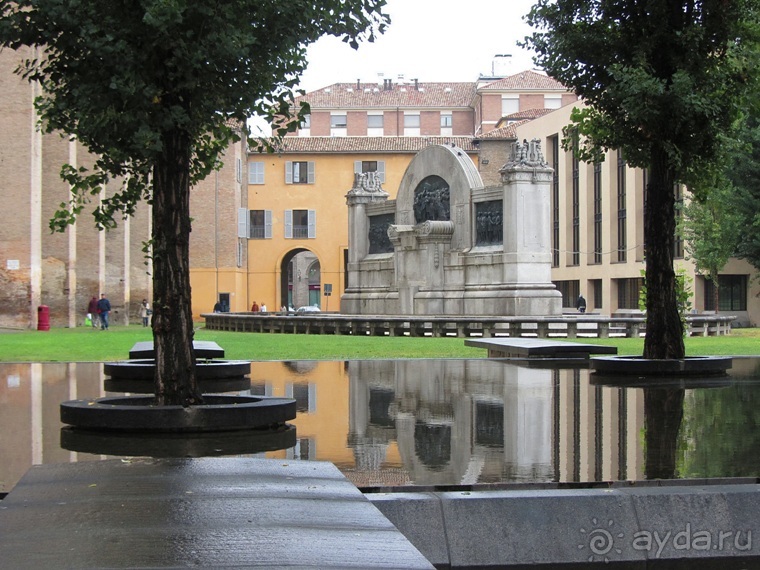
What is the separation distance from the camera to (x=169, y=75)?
7.86 metres

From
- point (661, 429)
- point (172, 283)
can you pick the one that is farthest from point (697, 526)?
point (172, 283)

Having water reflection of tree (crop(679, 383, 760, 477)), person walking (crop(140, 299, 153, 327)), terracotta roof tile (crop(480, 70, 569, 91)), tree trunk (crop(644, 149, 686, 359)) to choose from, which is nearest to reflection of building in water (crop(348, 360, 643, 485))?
water reflection of tree (crop(679, 383, 760, 477))

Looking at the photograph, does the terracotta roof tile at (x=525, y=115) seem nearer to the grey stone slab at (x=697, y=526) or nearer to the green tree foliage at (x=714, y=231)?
the green tree foliage at (x=714, y=231)

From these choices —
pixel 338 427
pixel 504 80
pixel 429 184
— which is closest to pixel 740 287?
pixel 429 184

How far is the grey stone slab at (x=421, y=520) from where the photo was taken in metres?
5.42

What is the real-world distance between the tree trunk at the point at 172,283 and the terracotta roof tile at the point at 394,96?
80.6m

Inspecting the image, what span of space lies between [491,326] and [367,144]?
1609 inches

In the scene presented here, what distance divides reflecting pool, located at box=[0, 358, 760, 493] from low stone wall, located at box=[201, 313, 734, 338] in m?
14.6

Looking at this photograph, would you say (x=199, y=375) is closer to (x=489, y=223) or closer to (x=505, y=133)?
(x=489, y=223)

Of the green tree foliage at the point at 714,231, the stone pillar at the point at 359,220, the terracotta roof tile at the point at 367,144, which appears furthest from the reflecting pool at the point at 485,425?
the terracotta roof tile at the point at 367,144

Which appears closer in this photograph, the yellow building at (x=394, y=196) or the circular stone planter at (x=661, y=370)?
the circular stone planter at (x=661, y=370)

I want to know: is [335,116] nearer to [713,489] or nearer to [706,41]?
[706,41]

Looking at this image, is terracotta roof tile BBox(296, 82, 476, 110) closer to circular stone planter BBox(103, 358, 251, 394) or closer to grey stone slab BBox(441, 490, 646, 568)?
circular stone planter BBox(103, 358, 251, 394)

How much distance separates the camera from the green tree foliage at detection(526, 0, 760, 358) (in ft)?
41.2
